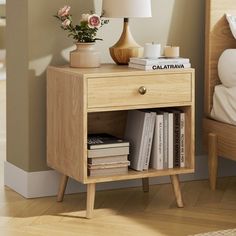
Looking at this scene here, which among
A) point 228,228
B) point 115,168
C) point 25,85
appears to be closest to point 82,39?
point 25,85

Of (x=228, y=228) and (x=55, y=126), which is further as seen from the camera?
(x=55, y=126)

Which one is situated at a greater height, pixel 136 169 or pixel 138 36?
pixel 138 36

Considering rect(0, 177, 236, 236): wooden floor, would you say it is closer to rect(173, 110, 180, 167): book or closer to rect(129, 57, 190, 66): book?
rect(173, 110, 180, 167): book

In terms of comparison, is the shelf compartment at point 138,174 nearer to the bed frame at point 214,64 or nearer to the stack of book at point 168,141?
the stack of book at point 168,141

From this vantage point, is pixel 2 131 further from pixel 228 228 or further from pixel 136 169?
pixel 228 228

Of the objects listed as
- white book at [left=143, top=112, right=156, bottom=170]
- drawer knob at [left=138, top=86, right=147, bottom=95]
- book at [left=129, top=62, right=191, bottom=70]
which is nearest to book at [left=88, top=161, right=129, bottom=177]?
white book at [left=143, top=112, right=156, bottom=170]

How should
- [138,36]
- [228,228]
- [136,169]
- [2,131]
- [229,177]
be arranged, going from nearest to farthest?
[228,228] → [136,169] → [138,36] → [229,177] → [2,131]

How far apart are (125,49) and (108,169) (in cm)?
58

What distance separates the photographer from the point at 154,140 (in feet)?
12.7

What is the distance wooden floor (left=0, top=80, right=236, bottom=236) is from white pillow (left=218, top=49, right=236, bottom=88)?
54 centimetres

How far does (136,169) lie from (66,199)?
40cm

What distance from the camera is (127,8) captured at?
382 centimetres

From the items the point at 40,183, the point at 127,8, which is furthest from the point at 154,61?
the point at 40,183

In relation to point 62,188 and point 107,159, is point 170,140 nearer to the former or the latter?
point 107,159
